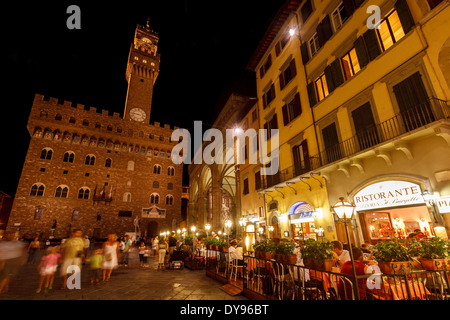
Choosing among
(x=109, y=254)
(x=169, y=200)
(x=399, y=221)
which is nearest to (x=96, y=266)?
(x=109, y=254)

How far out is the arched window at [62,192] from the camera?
25.4 metres

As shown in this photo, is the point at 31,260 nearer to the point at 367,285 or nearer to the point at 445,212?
the point at 367,285

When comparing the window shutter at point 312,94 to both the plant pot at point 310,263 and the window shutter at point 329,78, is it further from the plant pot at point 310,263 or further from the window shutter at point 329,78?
the plant pot at point 310,263

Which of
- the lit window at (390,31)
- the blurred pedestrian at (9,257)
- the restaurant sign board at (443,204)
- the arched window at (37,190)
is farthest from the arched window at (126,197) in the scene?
the restaurant sign board at (443,204)

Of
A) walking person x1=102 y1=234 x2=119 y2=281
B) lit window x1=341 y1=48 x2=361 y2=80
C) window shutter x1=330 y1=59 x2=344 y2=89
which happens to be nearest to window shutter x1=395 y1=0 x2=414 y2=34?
lit window x1=341 y1=48 x2=361 y2=80

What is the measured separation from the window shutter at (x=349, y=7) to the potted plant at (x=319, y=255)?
10303 millimetres

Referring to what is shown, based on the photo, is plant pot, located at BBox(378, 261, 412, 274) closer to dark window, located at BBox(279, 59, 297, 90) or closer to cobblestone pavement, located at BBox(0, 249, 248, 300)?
cobblestone pavement, located at BBox(0, 249, 248, 300)

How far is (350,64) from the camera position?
9.40 m

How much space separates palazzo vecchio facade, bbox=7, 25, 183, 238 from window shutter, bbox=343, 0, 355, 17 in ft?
93.2

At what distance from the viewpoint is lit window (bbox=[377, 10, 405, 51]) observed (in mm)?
7625

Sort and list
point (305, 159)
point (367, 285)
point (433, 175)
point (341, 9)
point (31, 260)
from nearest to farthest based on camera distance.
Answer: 1. point (367, 285)
2. point (433, 175)
3. point (341, 9)
4. point (305, 159)
5. point (31, 260)
